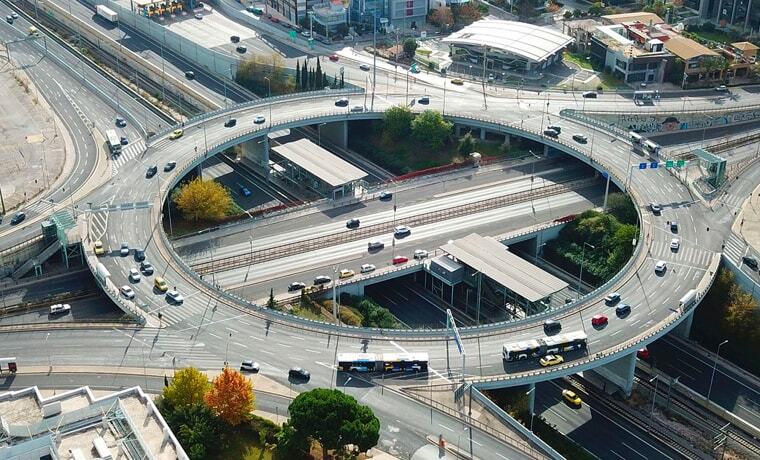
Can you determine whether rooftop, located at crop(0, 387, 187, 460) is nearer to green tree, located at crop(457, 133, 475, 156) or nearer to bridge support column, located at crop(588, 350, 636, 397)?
bridge support column, located at crop(588, 350, 636, 397)

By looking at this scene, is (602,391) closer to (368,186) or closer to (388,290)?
(388,290)

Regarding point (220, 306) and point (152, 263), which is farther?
point (152, 263)

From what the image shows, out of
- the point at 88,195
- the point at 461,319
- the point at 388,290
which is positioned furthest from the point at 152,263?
the point at 461,319

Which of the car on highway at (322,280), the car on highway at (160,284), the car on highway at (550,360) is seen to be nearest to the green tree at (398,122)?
the car on highway at (322,280)

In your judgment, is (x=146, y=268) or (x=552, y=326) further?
(x=146, y=268)

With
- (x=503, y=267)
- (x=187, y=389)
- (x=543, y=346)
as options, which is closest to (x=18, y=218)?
(x=187, y=389)

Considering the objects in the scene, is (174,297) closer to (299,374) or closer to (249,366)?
(249,366)

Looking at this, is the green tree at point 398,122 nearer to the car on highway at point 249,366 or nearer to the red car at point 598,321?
the red car at point 598,321
